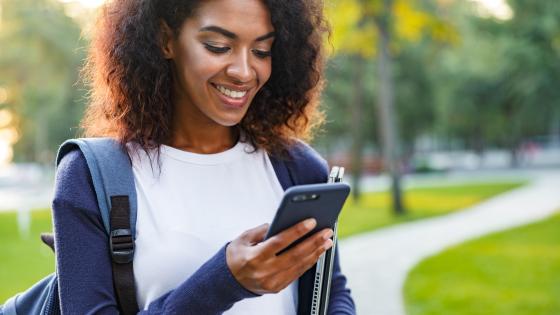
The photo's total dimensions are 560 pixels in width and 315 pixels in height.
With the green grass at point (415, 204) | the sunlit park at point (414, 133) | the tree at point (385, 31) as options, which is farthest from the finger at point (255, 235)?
the tree at point (385, 31)

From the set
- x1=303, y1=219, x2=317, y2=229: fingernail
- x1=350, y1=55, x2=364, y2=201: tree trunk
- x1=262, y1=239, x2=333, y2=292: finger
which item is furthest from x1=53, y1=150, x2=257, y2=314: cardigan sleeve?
x1=350, y1=55, x2=364, y2=201: tree trunk

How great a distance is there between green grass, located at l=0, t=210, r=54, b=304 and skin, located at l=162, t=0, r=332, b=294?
5.89 metres

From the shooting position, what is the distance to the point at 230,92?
5.52ft

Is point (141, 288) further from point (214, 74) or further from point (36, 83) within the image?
point (36, 83)

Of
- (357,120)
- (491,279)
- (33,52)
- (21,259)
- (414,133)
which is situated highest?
(33,52)

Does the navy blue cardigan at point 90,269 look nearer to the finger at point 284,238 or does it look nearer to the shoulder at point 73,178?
the shoulder at point 73,178

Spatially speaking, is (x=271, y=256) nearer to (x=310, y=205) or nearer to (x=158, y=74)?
(x=310, y=205)

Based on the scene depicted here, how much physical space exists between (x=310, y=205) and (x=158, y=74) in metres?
0.60

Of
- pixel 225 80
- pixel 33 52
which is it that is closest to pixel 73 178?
pixel 225 80

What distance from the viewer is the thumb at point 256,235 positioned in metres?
1.41

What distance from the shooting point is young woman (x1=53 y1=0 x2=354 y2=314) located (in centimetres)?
147

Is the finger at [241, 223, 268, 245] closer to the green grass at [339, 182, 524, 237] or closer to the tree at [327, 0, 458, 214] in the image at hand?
the green grass at [339, 182, 524, 237]

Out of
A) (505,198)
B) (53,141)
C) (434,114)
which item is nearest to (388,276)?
(505,198)

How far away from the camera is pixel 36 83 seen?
20.9 m
